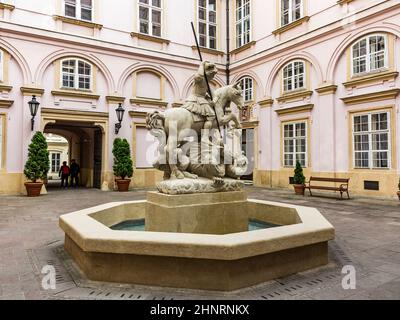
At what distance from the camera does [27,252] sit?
4387 millimetres

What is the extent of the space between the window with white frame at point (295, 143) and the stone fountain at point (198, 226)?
30.7 feet

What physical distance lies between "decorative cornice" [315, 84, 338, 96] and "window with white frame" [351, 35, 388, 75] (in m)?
0.94

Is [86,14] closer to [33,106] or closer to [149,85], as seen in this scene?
[149,85]

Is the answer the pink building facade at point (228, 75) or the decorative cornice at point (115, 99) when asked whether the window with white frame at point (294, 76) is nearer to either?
the pink building facade at point (228, 75)

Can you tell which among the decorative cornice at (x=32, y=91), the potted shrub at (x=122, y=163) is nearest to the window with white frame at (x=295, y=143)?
the potted shrub at (x=122, y=163)

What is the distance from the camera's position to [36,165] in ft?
39.5

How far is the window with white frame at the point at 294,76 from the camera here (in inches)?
565

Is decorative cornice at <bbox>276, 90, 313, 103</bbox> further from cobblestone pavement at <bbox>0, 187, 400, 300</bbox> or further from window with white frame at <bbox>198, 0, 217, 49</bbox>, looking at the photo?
cobblestone pavement at <bbox>0, 187, 400, 300</bbox>

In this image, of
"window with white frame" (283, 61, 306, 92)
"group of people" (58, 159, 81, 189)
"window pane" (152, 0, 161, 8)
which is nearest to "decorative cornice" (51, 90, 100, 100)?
"group of people" (58, 159, 81, 189)

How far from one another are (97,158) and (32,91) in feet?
14.7

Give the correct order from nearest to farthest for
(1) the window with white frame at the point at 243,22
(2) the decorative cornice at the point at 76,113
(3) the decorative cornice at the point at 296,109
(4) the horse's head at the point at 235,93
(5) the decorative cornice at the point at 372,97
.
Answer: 1. (4) the horse's head at the point at 235,93
2. (5) the decorative cornice at the point at 372,97
3. (2) the decorative cornice at the point at 76,113
4. (3) the decorative cornice at the point at 296,109
5. (1) the window with white frame at the point at 243,22

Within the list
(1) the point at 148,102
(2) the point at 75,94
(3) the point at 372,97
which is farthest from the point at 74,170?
(3) the point at 372,97
